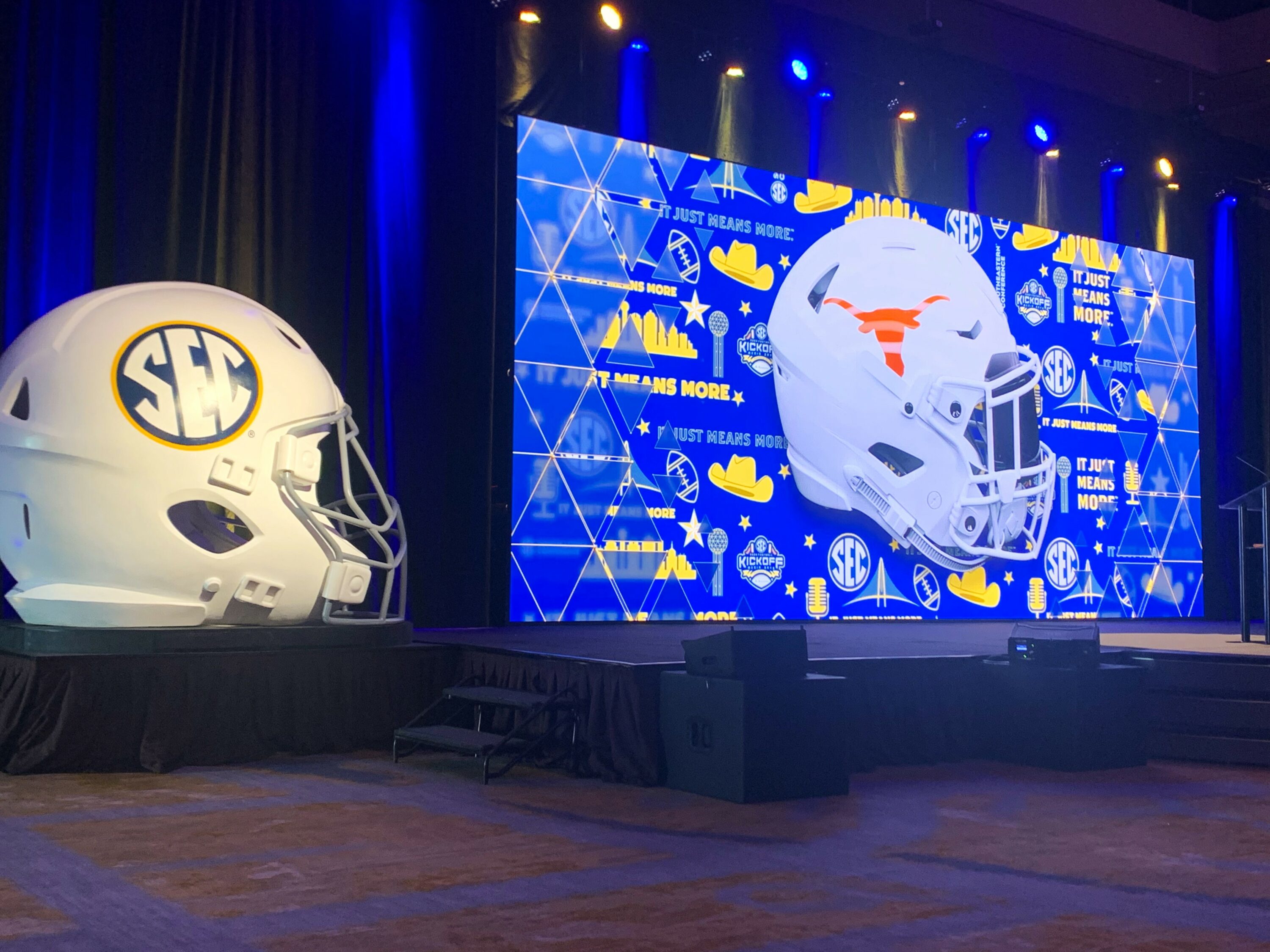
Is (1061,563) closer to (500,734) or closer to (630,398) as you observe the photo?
(630,398)

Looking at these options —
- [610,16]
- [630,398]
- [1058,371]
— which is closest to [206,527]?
[630,398]

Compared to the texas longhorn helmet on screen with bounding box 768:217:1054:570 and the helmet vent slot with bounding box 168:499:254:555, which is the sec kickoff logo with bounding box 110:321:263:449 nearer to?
the helmet vent slot with bounding box 168:499:254:555

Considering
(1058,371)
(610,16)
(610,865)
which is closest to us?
(610,865)

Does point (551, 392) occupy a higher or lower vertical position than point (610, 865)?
higher

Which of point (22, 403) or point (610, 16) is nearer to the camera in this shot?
point (22, 403)

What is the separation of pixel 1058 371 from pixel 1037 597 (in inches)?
61.6

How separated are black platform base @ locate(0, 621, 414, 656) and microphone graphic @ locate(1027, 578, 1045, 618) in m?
4.87

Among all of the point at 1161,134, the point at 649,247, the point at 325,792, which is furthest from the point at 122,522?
the point at 1161,134

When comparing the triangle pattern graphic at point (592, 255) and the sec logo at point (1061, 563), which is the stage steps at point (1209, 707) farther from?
the triangle pattern graphic at point (592, 255)

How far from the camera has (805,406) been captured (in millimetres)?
7250

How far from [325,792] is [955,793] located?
7.01 ft

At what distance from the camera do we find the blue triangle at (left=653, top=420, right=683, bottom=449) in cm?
685

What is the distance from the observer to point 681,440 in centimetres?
691

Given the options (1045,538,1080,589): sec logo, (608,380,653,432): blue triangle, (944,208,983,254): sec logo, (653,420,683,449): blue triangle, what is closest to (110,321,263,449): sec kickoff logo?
(608,380,653,432): blue triangle
